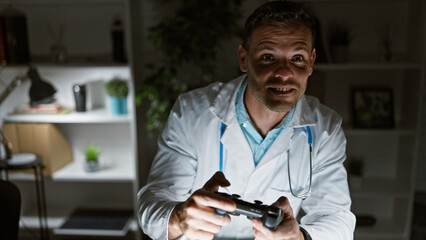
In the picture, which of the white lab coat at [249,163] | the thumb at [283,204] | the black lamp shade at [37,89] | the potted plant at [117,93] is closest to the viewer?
the thumb at [283,204]

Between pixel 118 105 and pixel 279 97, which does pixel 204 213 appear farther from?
pixel 118 105

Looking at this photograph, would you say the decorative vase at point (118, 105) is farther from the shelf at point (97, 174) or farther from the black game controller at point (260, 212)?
the black game controller at point (260, 212)

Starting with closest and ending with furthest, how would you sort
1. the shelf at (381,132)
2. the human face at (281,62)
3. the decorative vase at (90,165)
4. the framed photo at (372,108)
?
the human face at (281,62) < the shelf at (381,132) < the framed photo at (372,108) < the decorative vase at (90,165)

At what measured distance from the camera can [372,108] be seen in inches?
98.3

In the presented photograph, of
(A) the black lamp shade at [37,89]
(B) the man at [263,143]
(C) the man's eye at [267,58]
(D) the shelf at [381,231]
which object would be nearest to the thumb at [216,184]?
(B) the man at [263,143]

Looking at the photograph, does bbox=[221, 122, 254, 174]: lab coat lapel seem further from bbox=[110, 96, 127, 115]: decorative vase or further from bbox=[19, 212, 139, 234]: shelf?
bbox=[19, 212, 139, 234]: shelf

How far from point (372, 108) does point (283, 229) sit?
6.10 ft

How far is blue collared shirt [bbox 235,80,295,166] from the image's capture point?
1.25 meters

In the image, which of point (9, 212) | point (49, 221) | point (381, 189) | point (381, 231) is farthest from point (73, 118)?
point (381, 231)

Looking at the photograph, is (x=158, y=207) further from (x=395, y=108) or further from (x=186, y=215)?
(x=395, y=108)

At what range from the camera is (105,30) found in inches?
109

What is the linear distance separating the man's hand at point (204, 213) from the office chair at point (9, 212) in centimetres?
79

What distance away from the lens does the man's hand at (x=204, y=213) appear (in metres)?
0.84

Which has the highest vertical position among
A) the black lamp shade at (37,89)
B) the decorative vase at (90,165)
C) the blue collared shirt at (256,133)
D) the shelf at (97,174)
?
the black lamp shade at (37,89)
